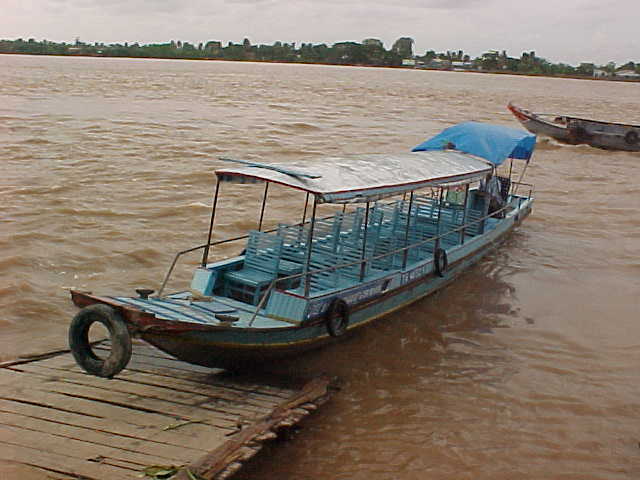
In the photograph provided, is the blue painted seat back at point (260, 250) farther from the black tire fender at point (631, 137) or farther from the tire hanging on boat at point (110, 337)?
the black tire fender at point (631, 137)

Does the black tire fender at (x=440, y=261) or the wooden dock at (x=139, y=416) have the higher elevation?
the black tire fender at (x=440, y=261)

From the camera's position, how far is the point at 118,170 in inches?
628

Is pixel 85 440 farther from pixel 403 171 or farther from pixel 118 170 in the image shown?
pixel 118 170

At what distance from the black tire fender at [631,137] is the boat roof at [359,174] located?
56.2 ft

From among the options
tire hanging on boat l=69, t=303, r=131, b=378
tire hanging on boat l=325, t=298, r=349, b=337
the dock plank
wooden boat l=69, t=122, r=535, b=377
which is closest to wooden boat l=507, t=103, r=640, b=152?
wooden boat l=69, t=122, r=535, b=377

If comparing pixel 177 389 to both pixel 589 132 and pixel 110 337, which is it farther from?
pixel 589 132

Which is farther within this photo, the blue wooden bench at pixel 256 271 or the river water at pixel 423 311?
the blue wooden bench at pixel 256 271

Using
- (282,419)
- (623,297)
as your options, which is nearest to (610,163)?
(623,297)

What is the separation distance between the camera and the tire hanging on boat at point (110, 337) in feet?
15.7

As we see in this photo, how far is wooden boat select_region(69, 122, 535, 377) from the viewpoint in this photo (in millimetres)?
5133

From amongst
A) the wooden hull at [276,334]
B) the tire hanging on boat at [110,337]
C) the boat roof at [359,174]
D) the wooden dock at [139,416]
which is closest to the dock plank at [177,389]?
the wooden dock at [139,416]

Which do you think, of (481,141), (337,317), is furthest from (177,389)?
(481,141)

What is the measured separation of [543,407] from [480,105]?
1436 inches

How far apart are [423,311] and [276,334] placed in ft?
9.40
